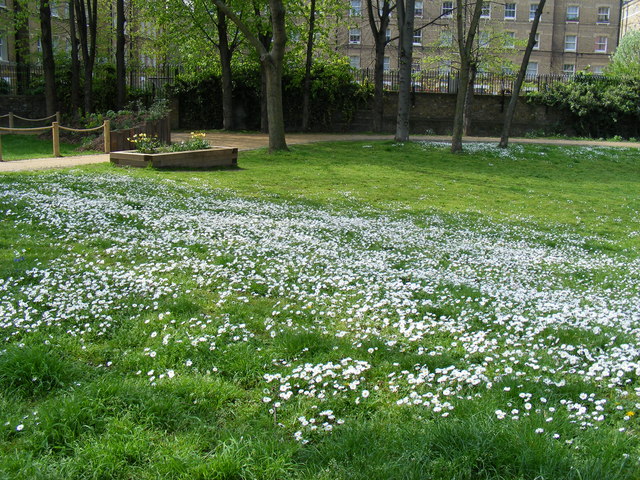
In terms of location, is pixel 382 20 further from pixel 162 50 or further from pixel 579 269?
pixel 579 269

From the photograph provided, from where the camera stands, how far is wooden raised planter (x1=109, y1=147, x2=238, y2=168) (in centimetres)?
1414

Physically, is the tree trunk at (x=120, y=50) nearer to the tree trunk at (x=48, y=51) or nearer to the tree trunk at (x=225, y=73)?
the tree trunk at (x=48, y=51)

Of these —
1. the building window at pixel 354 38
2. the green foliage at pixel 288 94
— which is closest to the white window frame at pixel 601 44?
the building window at pixel 354 38

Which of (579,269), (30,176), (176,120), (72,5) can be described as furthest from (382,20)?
(579,269)

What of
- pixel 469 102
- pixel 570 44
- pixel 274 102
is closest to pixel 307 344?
pixel 274 102

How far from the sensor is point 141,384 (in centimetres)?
364

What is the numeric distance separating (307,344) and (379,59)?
26208 mm

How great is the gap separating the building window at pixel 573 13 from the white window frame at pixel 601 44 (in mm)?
2744

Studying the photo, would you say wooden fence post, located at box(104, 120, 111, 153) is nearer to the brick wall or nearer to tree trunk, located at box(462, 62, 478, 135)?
the brick wall

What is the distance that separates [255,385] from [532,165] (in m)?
17.3

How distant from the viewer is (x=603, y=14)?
55406mm

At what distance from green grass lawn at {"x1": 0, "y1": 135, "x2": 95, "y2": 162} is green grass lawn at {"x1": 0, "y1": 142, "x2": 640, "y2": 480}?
24.8 ft

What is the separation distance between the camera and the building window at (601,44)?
5569cm

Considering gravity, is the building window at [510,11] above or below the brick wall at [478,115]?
above
